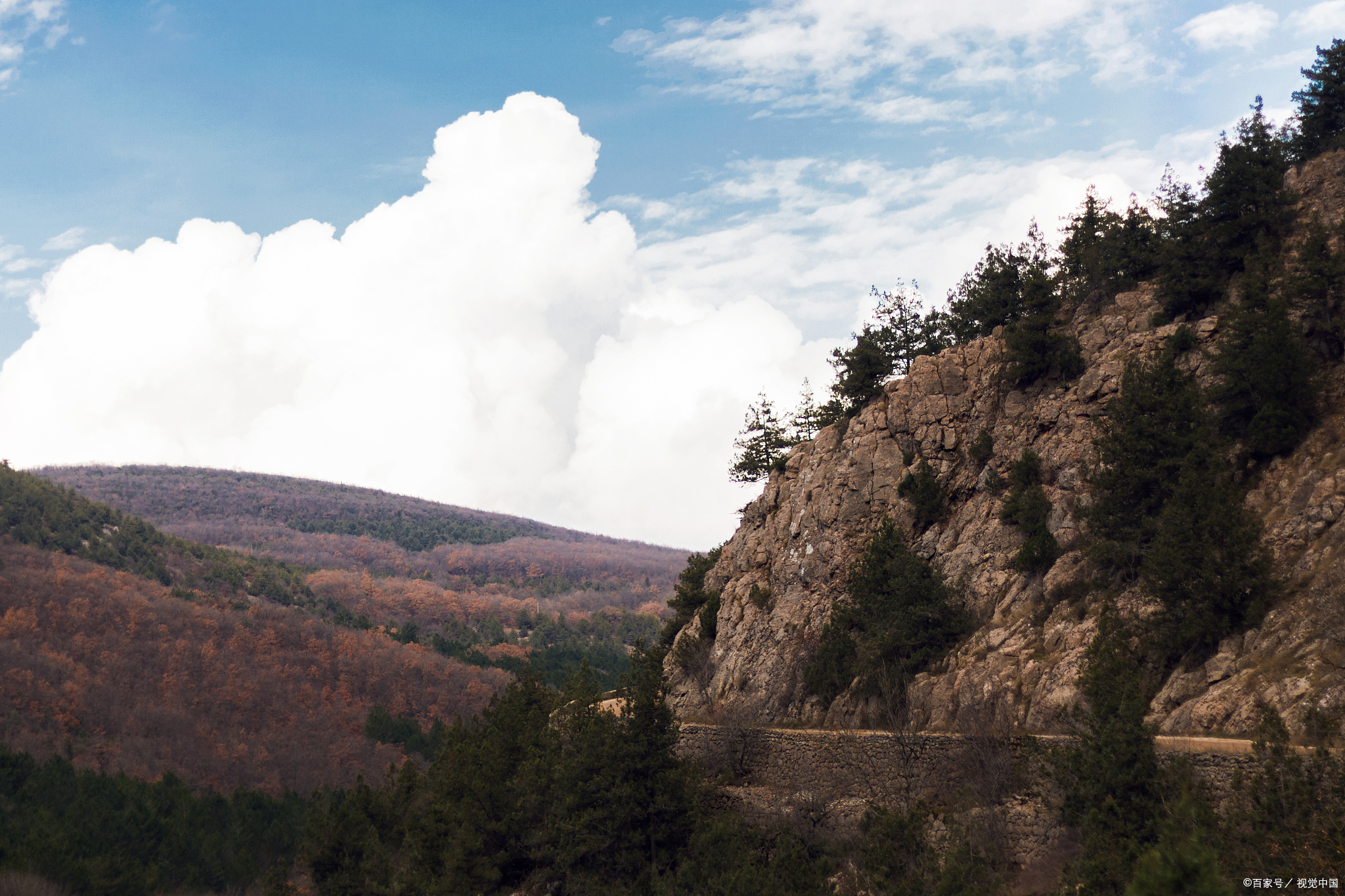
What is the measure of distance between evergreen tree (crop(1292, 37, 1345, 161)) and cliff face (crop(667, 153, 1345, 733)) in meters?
2.92

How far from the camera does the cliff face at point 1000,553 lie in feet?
67.8

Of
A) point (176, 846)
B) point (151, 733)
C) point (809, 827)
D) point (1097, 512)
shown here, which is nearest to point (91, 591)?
point (151, 733)

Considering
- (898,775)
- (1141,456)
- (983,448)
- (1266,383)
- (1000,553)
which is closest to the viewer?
(1266,383)

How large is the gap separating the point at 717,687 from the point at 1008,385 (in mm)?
17360

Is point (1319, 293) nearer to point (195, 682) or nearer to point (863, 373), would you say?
point (863, 373)

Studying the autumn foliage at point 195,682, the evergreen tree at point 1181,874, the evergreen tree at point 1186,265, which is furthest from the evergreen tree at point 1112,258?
the autumn foliage at point 195,682

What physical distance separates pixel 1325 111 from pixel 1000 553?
20722mm

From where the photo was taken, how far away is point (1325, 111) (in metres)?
33.1

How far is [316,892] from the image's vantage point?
42.7 meters

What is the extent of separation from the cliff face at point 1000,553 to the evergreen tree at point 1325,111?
2917mm

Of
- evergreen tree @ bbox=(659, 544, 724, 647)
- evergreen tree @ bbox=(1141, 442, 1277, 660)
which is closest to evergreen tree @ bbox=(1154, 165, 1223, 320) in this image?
evergreen tree @ bbox=(1141, 442, 1277, 660)

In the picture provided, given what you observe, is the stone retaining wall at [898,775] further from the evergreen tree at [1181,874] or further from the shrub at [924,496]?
the shrub at [924,496]

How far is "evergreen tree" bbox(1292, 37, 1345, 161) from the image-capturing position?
108ft

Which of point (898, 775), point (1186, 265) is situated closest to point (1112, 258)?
point (1186, 265)
